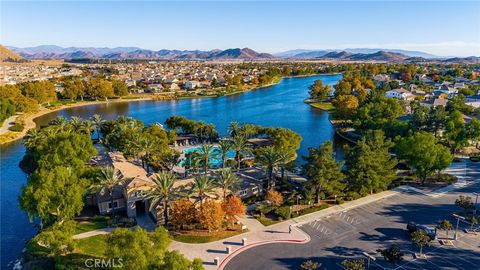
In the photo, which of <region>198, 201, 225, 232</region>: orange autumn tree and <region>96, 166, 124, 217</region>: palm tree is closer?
<region>198, 201, 225, 232</region>: orange autumn tree

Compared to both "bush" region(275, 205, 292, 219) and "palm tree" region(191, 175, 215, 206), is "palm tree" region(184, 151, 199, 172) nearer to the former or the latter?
"palm tree" region(191, 175, 215, 206)

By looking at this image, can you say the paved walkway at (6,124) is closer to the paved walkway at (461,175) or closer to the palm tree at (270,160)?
the palm tree at (270,160)

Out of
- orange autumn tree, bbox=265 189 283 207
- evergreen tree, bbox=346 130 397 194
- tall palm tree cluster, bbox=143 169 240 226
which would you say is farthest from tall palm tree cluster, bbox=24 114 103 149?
evergreen tree, bbox=346 130 397 194

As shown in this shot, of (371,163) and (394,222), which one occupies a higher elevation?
(371,163)

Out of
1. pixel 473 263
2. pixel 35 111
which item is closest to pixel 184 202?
pixel 473 263

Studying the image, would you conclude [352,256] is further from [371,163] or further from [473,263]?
[371,163]

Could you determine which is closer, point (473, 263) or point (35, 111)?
point (473, 263)

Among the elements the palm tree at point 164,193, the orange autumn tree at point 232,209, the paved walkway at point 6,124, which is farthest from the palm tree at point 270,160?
the paved walkway at point 6,124
